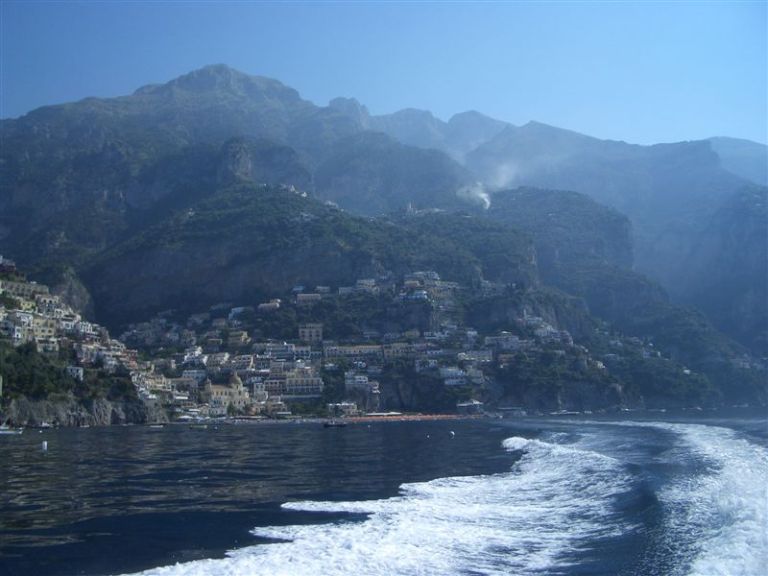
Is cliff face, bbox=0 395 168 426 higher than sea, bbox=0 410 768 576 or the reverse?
higher

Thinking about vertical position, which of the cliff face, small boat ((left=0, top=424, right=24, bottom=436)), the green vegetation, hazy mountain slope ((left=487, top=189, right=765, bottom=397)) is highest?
hazy mountain slope ((left=487, top=189, right=765, bottom=397))

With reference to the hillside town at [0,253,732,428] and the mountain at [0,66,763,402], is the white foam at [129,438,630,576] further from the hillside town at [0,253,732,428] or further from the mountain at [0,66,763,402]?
the mountain at [0,66,763,402]

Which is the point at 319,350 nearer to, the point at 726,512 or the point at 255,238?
the point at 255,238

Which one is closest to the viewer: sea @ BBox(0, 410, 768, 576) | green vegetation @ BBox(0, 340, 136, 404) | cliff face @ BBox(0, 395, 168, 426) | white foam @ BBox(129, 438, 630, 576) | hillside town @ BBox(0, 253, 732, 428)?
white foam @ BBox(129, 438, 630, 576)

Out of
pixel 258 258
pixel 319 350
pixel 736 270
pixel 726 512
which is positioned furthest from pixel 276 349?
pixel 736 270

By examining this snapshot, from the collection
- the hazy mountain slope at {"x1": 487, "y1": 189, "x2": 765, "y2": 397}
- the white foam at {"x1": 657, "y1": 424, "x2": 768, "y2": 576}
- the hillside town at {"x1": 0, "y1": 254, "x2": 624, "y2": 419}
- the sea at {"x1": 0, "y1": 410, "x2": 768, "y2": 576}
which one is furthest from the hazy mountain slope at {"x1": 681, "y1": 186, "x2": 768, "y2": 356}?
the white foam at {"x1": 657, "y1": 424, "x2": 768, "y2": 576}
